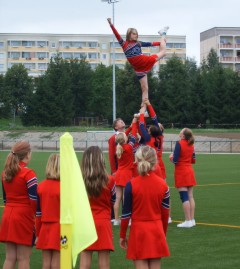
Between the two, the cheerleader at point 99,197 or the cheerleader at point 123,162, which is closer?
the cheerleader at point 99,197

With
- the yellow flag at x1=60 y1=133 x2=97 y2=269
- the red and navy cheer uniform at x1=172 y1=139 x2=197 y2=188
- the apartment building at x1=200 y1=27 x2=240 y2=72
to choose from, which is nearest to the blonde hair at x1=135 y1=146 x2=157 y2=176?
the yellow flag at x1=60 y1=133 x2=97 y2=269

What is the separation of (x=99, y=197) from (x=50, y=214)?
64 centimetres

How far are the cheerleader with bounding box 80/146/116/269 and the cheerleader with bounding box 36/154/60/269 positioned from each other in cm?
37

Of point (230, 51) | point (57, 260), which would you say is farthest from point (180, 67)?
point (57, 260)

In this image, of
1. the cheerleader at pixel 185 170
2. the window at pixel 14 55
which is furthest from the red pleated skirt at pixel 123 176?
the window at pixel 14 55

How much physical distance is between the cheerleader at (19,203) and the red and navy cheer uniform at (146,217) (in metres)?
1.32

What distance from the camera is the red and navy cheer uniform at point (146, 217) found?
21.4ft

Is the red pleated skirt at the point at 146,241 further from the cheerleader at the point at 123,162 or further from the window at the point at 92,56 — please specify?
the window at the point at 92,56

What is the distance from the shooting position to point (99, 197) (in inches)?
270

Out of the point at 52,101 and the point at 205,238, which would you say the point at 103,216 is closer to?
the point at 205,238

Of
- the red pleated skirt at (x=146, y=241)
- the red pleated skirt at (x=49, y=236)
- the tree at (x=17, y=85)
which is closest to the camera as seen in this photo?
the red pleated skirt at (x=146, y=241)

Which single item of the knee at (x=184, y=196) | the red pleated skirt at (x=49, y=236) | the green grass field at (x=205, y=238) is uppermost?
the red pleated skirt at (x=49, y=236)

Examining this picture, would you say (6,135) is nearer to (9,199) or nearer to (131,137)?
(131,137)

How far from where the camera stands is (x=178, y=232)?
39.5 ft
